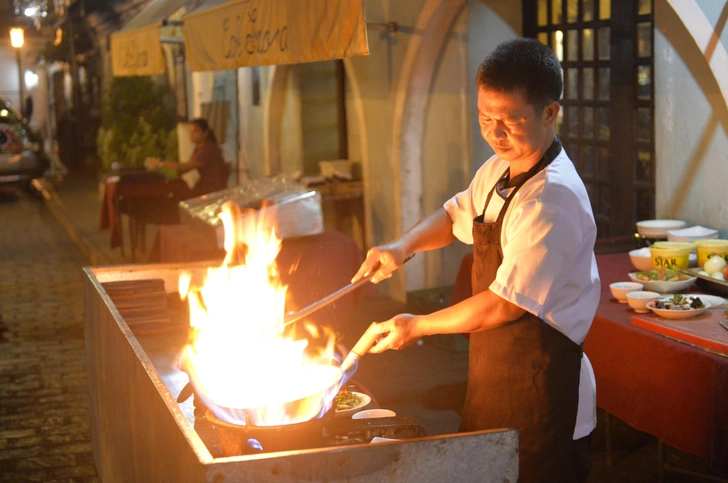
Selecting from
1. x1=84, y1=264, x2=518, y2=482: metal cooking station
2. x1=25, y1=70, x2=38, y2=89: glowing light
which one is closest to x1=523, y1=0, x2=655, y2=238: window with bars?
x1=84, y1=264, x2=518, y2=482: metal cooking station

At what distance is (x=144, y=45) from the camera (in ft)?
35.2

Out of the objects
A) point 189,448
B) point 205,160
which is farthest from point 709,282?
point 205,160

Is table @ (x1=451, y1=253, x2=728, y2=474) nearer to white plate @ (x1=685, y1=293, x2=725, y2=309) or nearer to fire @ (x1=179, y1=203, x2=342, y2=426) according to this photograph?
white plate @ (x1=685, y1=293, x2=725, y2=309)

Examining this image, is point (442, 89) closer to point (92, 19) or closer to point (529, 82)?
point (529, 82)

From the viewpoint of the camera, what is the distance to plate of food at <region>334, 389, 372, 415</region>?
3004 mm

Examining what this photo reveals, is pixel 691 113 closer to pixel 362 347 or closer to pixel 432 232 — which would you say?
pixel 432 232

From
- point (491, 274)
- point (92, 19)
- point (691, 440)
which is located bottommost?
point (691, 440)

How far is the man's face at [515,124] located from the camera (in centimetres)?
244

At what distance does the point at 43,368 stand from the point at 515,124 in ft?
19.9

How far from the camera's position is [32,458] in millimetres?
5562

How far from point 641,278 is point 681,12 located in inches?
81.5

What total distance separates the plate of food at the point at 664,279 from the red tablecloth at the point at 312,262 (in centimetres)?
292

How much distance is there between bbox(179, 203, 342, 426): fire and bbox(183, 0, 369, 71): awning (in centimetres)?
250

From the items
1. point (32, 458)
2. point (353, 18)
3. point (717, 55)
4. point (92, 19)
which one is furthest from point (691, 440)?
point (92, 19)
